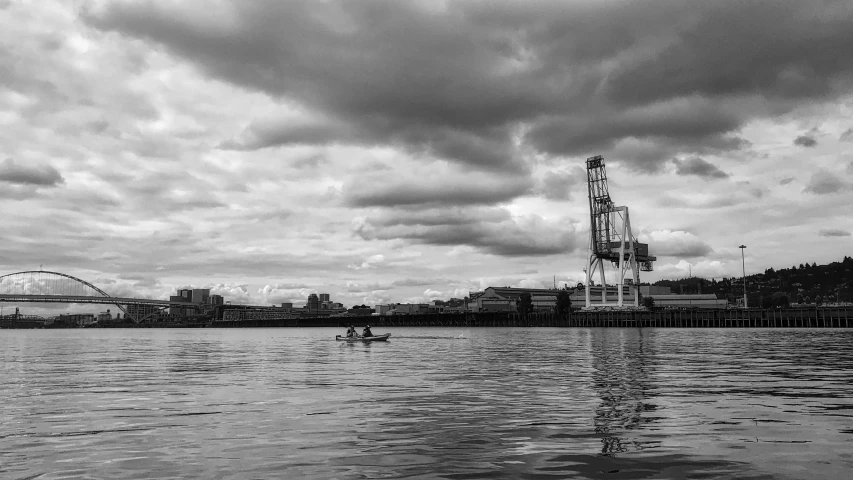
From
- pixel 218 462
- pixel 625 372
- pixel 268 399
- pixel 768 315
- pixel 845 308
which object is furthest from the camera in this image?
pixel 768 315

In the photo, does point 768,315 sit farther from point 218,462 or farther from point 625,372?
point 218,462

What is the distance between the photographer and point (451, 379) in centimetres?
3806

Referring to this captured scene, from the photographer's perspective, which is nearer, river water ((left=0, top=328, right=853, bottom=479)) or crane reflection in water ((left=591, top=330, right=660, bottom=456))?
river water ((left=0, top=328, right=853, bottom=479))

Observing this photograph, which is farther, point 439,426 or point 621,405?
point 621,405

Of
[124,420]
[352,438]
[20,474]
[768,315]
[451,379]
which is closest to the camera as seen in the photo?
[20,474]

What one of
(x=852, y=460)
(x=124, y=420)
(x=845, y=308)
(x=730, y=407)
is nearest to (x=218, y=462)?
(x=124, y=420)

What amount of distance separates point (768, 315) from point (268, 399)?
16508 centimetres

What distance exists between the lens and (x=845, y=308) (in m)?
156

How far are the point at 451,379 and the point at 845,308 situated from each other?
5949 inches

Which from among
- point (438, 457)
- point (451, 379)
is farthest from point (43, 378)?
point (438, 457)

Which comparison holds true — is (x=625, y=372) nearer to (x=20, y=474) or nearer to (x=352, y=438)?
(x=352, y=438)

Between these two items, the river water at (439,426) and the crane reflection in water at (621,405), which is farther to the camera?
the crane reflection in water at (621,405)

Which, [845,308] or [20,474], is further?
[845,308]

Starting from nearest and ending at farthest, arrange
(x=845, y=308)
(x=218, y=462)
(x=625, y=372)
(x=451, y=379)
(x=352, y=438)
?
(x=218, y=462), (x=352, y=438), (x=451, y=379), (x=625, y=372), (x=845, y=308)
